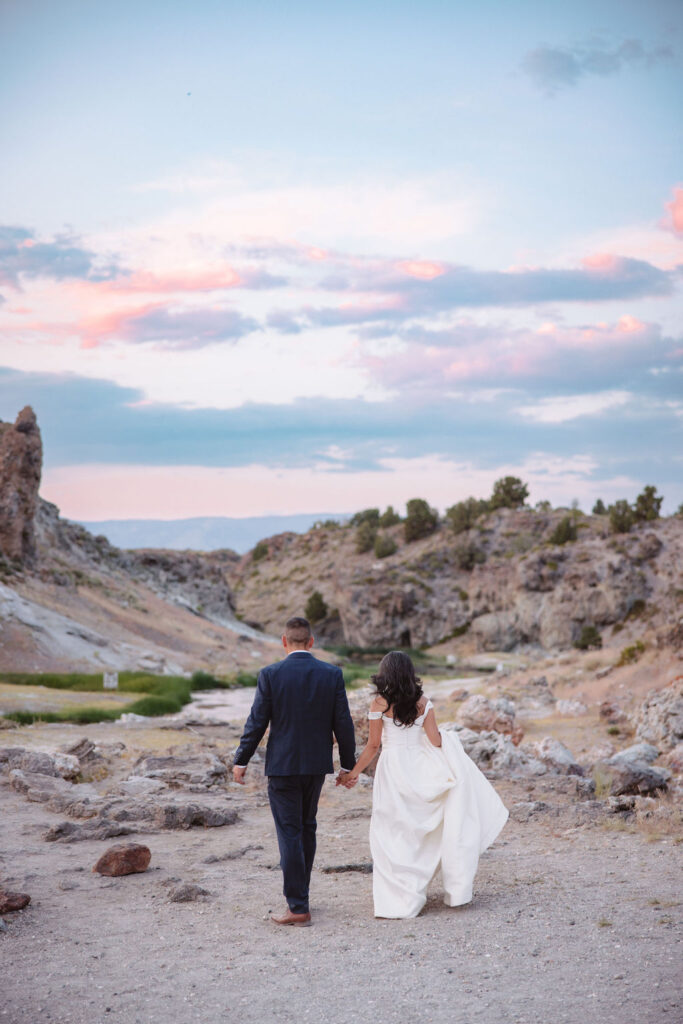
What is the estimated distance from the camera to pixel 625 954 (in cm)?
525

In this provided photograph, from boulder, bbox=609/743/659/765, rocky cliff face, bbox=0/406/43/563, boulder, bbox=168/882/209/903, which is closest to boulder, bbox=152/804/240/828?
boulder, bbox=168/882/209/903

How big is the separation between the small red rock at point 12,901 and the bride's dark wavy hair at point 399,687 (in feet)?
10.2

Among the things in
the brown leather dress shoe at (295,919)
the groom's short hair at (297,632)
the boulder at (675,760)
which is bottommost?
the boulder at (675,760)

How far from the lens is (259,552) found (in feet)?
343

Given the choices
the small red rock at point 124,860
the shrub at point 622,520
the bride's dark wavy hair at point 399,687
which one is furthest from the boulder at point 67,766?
the shrub at point 622,520

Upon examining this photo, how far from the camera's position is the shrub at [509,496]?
8356cm

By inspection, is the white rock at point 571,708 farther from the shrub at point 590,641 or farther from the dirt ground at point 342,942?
the shrub at point 590,641

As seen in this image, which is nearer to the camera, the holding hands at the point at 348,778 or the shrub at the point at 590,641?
the holding hands at the point at 348,778

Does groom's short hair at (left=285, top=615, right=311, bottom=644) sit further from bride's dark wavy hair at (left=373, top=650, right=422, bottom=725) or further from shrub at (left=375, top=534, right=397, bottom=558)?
shrub at (left=375, top=534, right=397, bottom=558)

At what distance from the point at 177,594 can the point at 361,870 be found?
57975 mm

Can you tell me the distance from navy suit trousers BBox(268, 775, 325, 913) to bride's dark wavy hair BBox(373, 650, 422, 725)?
0.73m

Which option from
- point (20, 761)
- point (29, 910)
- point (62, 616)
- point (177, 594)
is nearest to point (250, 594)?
point (177, 594)

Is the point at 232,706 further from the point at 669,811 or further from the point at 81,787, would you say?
the point at 669,811

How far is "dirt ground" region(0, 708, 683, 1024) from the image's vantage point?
15.1ft
